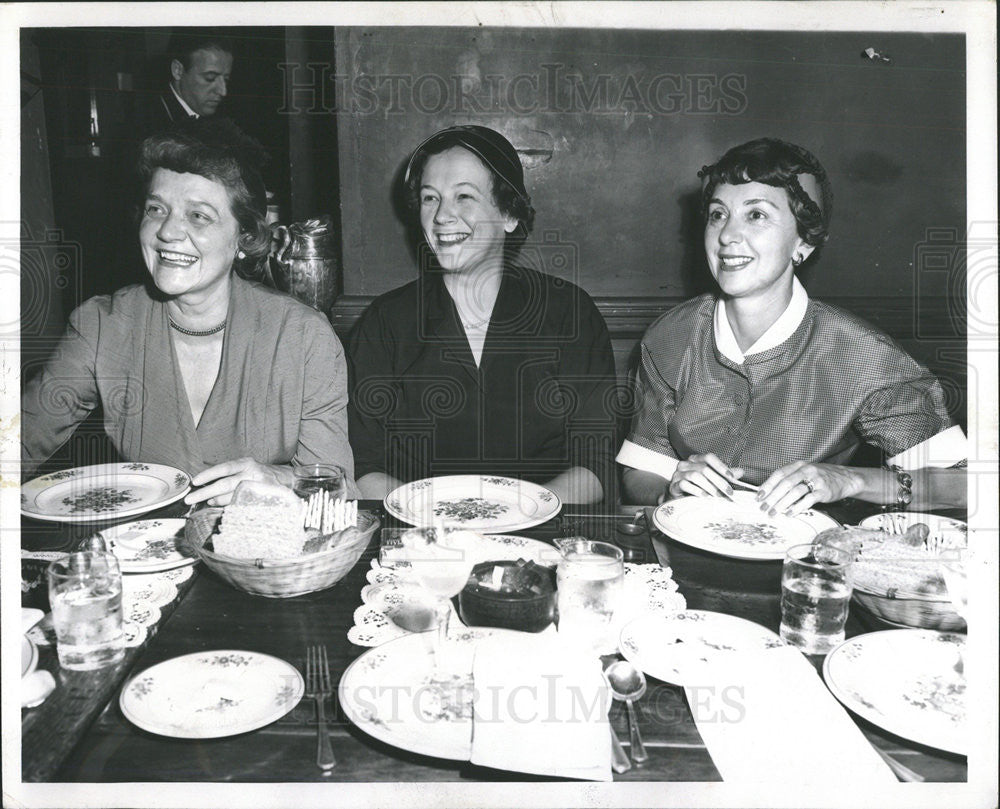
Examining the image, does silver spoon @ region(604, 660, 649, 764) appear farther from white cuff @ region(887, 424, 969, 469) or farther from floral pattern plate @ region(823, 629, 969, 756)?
white cuff @ region(887, 424, 969, 469)

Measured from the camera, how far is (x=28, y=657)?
0.80 m

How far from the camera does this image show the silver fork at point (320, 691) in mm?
688

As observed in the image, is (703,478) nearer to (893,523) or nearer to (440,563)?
(893,523)

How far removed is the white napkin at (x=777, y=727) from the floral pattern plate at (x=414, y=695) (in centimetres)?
24

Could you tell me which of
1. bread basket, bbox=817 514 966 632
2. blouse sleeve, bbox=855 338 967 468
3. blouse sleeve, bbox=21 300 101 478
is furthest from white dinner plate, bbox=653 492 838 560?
blouse sleeve, bbox=21 300 101 478

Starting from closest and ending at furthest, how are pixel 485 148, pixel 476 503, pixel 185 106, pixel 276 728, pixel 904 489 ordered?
pixel 276 728
pixel 476 503
pixel 904 489
pixel 485 148
pixel 185 106

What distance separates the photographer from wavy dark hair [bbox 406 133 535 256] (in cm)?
185

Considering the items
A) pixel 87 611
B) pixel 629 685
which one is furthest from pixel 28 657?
pixel 629 685

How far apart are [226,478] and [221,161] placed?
2.71ft

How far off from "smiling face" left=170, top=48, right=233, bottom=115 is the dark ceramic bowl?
164cm

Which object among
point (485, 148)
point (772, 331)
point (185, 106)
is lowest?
point (772, 331)

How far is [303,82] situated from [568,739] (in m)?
2.10

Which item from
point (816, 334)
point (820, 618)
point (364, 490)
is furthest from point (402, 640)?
point (816, 334)

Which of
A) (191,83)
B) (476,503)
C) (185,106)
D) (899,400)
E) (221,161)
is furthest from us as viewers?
(185,106)
